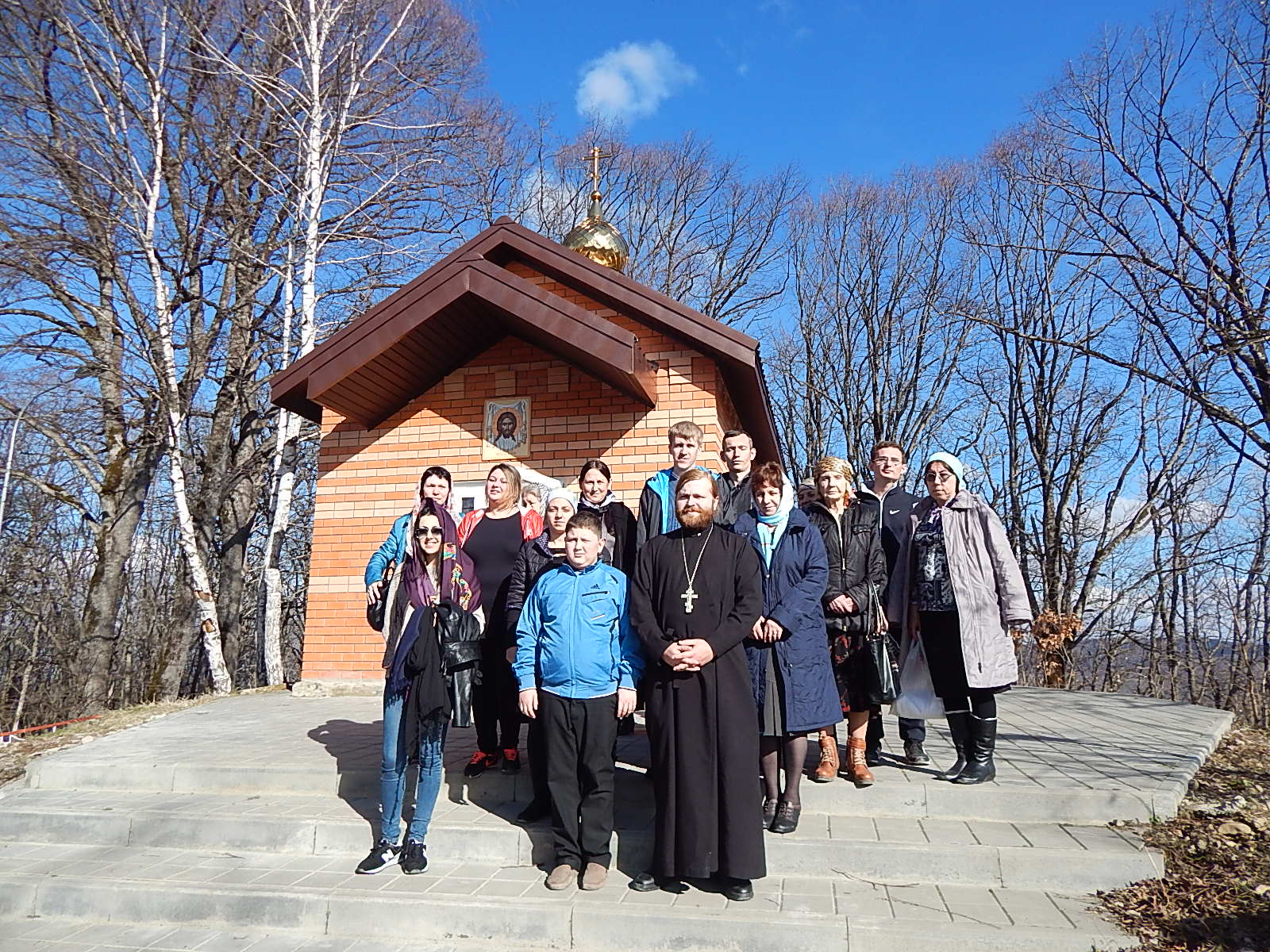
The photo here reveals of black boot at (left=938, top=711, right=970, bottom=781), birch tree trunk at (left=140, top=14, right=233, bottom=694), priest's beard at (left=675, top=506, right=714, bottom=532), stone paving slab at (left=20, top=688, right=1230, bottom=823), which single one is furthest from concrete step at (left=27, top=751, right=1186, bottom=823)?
birch tree trunk at (left=140, top=14, right=233, bottom=694)

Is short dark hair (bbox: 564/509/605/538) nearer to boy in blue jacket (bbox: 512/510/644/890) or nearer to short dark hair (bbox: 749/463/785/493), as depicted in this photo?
boy in blue jacket (bbox: 512/510/644/890)

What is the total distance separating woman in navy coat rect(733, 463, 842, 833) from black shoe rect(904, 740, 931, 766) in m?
1.23

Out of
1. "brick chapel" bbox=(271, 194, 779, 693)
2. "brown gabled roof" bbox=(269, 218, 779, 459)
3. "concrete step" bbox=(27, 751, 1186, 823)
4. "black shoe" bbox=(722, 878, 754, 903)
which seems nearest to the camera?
"black shoe" bbox=(722, 878, 754, 903)

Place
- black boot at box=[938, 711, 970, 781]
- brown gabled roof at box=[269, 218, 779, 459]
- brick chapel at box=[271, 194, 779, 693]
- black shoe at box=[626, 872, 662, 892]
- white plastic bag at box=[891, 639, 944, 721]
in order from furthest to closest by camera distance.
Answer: brick chapel at box=[271, 194, 779, 693] < brown gabled roof at box=[269, 218, 779, 459] < white plastic bag at box=[891, 639, 944, 721] < black boot at box=[938, 711, 970, 781] < black shoe at box=[626, 872, 662, 892]

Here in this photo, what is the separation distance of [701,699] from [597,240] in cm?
928

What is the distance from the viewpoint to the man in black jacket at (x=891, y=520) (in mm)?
5230

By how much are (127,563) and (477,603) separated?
14.1m

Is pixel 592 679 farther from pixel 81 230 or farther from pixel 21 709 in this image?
pixel 21 709

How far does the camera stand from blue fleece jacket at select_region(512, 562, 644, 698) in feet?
13.7

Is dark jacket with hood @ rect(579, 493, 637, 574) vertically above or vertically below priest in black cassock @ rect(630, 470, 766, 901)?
above

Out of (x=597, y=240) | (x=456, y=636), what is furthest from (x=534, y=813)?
(x=597, y=240)

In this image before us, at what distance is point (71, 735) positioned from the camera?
25.3 ft

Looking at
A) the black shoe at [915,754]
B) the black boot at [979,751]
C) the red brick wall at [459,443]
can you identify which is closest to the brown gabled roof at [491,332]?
the red brick wall at [459,443]

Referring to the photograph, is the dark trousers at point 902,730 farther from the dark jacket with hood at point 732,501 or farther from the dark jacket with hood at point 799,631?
the dark jacket with hood at point 732,501
